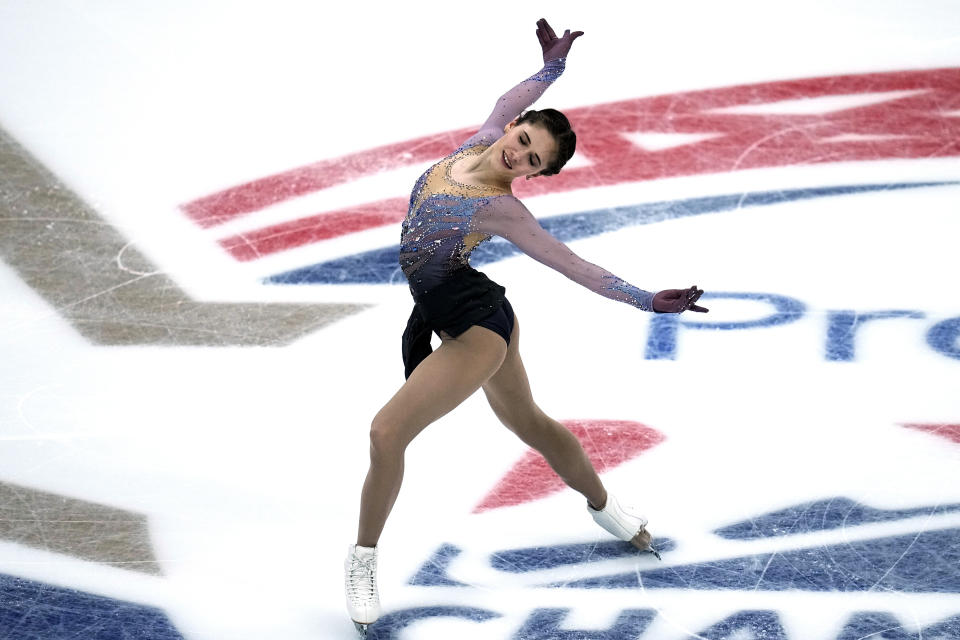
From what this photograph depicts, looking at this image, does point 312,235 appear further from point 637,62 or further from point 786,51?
point 786,51

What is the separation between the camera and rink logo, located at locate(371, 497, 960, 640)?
3500 millimetres

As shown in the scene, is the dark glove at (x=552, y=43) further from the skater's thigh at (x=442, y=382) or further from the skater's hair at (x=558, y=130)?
the skater's thigh at (x=442, y=382)

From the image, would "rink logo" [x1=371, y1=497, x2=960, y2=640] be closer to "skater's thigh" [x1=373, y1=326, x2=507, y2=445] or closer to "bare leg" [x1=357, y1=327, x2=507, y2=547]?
"bare leg" [x1=357, y1=327, x2=507, y2=547]

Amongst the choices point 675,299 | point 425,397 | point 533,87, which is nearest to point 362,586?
point 425,397

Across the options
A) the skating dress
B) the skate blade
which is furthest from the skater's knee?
the skate blade

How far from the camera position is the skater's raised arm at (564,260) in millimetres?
3104

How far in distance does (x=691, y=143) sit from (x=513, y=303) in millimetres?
1584

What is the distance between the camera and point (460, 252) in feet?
11.0

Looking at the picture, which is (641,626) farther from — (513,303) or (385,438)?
(513,303)

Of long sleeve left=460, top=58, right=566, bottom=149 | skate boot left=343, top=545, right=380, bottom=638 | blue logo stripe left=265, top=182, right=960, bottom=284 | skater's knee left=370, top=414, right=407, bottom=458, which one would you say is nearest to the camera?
skater's knee left=370, top=414, right=407, bottom=458

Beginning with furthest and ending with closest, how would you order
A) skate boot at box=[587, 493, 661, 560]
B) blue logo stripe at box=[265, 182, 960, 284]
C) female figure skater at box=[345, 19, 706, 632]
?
blue logo stripe at box=[265, 182, 960, 284], skate boot at box=[587, 493, 661, 560], female figure skater at box=[345, 19, 706, 632]

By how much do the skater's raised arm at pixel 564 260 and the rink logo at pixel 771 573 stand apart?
955mm

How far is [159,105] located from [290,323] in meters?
2.12

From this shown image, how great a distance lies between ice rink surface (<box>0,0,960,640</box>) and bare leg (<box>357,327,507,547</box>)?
0.47 metres
